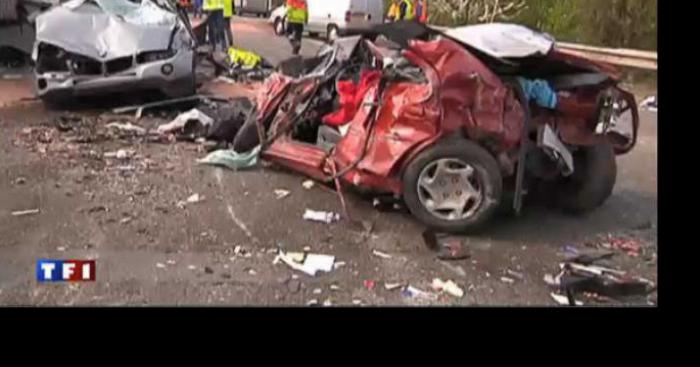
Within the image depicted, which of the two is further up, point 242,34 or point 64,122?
point 242,34

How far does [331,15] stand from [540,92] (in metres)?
5.26

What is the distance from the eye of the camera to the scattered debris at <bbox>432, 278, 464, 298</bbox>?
3.27 meters

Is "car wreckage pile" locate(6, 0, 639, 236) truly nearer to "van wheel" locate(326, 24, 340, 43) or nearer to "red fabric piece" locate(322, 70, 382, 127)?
"red fabric piece" locate(322, 70, 382, 127)

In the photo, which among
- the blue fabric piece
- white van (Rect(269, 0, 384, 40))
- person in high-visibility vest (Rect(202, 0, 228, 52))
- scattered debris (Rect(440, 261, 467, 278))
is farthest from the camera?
person in high-visibility vest (Rect(202, 0, 228, 52))

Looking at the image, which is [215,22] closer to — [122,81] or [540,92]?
[122,81]

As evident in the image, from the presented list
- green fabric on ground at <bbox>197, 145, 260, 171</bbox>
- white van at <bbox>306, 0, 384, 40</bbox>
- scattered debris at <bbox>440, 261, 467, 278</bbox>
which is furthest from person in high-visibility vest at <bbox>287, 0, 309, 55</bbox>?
scattered debris at <bbox>440, 261, 467, 278</bbox>

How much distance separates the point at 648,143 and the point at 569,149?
59cm

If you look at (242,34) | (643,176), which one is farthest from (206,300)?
(242,34)

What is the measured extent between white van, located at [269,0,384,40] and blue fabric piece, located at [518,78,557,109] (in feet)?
6.73

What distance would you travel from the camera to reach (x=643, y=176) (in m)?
4.18
